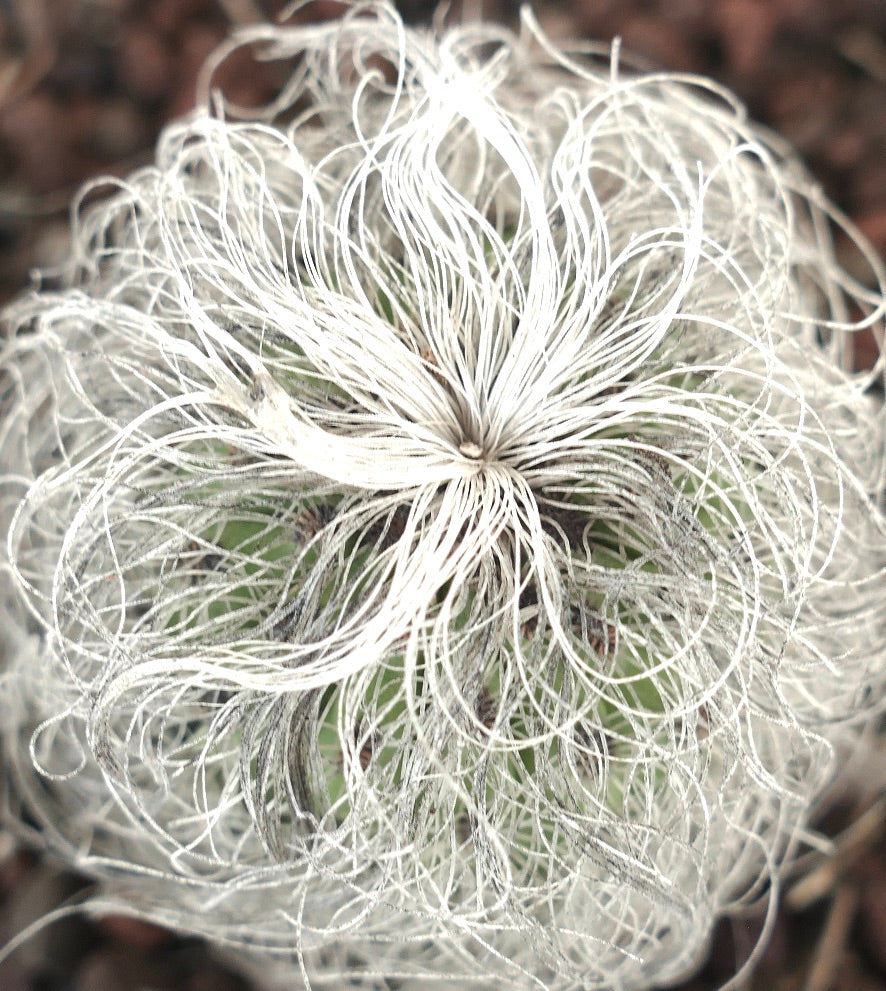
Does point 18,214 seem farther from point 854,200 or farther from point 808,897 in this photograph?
point 808,897

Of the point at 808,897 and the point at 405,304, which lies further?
the point at 808,897

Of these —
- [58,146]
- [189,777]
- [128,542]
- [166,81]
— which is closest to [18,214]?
[58,146]

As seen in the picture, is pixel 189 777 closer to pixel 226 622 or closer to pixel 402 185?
pixel 226 622

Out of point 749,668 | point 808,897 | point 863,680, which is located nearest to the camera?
point 749,668

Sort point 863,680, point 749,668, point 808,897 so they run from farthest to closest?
point 808,897 → point 863,680 → point 749,668

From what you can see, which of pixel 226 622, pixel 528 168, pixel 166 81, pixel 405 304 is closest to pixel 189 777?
pixel 226 622

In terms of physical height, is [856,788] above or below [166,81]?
below

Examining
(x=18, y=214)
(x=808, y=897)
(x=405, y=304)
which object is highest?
(x=405, y=304)
